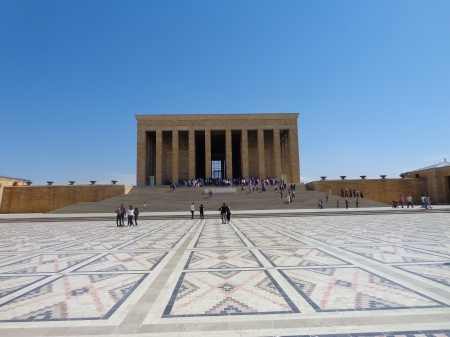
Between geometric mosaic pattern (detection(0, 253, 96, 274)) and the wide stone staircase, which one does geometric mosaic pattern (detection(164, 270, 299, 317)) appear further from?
the wide stone staircase

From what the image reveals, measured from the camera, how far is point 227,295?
11.4 ft

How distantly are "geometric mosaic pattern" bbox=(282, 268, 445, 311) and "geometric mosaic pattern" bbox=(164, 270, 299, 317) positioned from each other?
40cm

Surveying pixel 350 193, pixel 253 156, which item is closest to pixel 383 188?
pixel 350 193

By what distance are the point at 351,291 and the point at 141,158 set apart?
33912mm

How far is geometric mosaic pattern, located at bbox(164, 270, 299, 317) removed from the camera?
9.87ft

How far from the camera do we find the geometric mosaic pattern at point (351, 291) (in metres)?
3.11

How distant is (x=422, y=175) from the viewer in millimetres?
30125

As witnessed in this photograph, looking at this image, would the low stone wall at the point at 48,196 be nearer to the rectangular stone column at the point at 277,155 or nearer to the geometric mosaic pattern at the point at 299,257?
the rectangular stone column at the point at 277,155

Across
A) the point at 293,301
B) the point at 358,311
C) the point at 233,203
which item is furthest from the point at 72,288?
the point at 233,203

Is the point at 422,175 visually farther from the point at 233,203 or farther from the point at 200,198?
the point at 200,198

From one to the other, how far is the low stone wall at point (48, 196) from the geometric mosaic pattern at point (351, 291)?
1054 inches

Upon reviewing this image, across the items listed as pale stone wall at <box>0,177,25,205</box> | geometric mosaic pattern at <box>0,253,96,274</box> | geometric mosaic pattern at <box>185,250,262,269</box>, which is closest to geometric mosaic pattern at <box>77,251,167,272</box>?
geometric mosaic pattern at <box>0,253,96,274</box>

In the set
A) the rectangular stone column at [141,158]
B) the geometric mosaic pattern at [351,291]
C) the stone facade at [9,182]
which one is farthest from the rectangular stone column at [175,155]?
the geometric mosaic pattern at [351,291]

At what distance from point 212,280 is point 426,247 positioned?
5816 mm
